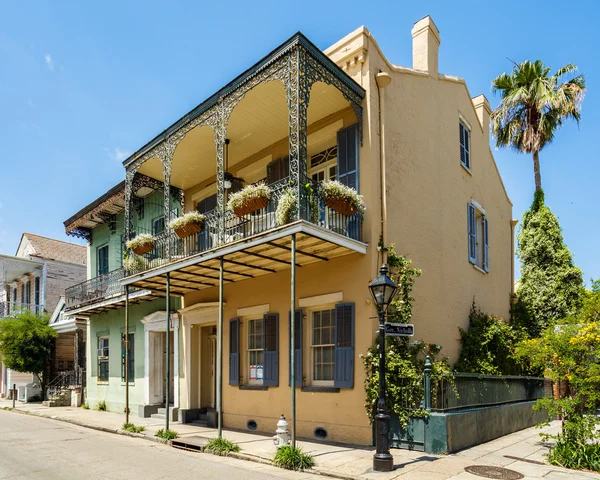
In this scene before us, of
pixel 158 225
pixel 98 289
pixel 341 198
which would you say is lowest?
pixel 98 289

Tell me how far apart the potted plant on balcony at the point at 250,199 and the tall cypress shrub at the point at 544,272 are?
10872mm

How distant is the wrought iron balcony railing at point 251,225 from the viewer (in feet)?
30.1

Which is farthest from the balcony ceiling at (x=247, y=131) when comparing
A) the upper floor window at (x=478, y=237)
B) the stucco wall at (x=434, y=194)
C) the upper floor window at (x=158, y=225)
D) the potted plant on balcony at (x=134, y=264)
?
the upper floor window at (x=478, y=237)

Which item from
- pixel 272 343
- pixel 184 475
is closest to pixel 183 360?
pixel 272 343

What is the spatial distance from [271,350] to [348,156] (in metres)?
4.64

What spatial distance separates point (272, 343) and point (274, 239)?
11.3 feet

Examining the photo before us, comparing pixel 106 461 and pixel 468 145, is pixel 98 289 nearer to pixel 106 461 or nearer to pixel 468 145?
pixel 106 461

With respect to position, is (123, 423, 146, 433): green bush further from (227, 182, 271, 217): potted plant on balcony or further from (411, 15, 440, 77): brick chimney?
(411, 15, 440, 77): brick chimney

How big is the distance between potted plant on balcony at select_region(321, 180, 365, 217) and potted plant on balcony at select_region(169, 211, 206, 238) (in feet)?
11.6

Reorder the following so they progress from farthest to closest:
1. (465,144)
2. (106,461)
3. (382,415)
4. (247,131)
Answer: (465,144) < (247,131) < (106,461) < (382,415)

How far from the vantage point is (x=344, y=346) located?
32.7 feet

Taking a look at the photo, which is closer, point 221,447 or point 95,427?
point 221,447

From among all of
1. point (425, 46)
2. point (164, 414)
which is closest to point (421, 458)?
point (164, 414)

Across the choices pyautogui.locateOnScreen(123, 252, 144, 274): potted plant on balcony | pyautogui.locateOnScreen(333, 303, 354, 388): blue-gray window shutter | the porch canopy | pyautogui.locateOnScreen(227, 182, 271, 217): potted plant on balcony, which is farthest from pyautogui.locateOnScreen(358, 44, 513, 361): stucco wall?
pyautogui.locateOnScreen(123, 252, 144, 274): potted plant on balcony
